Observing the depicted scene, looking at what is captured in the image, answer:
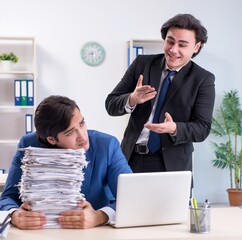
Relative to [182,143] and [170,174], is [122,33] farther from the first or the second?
[170,174]

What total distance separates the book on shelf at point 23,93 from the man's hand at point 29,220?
4.28 m

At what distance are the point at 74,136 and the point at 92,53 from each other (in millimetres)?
4577

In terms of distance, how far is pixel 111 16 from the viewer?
664cm

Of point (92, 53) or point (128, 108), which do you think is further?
point (92, 53)

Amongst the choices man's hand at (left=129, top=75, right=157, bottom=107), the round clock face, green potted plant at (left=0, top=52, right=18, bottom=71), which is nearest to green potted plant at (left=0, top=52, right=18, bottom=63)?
green potted plant at (left=0, top=52, right=18, bottom=71)

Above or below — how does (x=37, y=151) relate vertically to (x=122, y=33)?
below

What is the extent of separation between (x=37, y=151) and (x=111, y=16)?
16.0 feet

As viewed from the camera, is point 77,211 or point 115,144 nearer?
point 77,211

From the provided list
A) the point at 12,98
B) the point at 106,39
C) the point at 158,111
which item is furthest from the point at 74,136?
the point at 106,39

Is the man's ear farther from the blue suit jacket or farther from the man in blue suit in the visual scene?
the blue suit jacket

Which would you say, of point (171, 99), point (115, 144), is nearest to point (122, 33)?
point (171, 99)

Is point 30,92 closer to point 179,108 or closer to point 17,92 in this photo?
point 17,92

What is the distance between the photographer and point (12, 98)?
255 inches

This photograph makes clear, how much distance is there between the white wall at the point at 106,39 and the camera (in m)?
6.50
